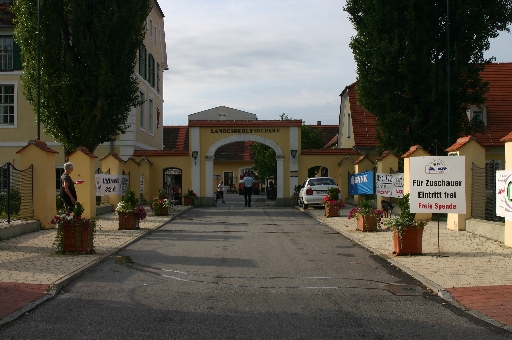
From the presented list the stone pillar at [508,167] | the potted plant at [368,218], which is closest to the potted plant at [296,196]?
the potted plant at [368,218]

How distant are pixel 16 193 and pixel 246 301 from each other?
10.1 metres

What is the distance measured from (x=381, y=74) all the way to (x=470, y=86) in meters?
3.60

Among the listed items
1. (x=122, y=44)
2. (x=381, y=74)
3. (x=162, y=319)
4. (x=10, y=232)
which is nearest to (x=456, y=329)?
(x=162, y=319)

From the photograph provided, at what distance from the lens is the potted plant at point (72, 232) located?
11.5 metres

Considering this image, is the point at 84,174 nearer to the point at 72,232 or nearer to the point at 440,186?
the point at 72,232

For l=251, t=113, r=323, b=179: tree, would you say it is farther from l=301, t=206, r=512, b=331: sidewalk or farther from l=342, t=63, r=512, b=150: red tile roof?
l=301, t=206, r=512, b=331: sidewalk

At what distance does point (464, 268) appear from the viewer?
10.1m

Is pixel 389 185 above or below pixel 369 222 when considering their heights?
above

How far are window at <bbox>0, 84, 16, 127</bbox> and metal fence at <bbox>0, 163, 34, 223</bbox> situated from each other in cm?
1840

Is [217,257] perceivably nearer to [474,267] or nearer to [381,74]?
[474,267]

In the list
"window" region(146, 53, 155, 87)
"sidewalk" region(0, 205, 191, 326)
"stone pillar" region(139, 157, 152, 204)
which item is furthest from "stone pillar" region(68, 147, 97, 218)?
"window" region(146, 53, 155, 87)

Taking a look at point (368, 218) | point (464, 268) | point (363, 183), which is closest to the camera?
point (464, 268)

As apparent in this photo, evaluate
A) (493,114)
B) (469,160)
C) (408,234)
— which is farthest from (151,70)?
(408,234)

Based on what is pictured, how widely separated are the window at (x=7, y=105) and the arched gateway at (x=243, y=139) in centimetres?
970
